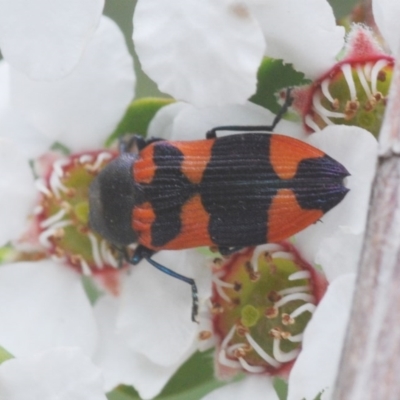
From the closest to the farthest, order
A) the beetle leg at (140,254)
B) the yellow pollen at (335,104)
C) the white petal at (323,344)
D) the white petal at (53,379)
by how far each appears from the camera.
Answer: the white petal at (323,344) → the white petal at (53,379) → the yellow pollen at (335,104) → the beetle leg at (140,254)

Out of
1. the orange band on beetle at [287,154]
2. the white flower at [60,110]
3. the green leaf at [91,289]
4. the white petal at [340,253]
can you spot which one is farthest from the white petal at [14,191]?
the white petal at [340,253]

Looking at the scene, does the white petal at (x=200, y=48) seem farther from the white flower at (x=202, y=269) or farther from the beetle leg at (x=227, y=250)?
the beetle leg at (x=227, y=250)

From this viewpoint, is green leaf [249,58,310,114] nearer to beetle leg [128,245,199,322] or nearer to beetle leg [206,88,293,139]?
beetle leg [206,88,293,139]

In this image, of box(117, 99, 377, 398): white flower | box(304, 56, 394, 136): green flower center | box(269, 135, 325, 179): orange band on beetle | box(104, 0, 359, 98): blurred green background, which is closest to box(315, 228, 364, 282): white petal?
box(117, 99, 377, 398): white flower

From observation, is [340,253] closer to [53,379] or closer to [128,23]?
[53,379]

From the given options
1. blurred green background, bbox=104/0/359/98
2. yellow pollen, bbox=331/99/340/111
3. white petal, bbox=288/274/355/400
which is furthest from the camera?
blurred green background, bbox=104/0/359/98

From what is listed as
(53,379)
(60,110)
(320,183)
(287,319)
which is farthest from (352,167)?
(60,110)
